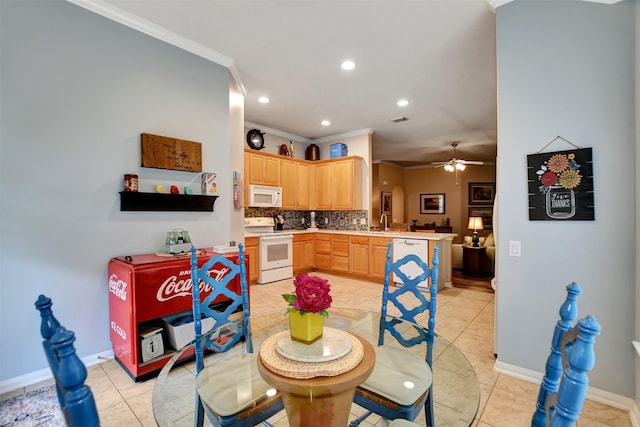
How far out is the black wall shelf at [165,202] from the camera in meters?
2.60

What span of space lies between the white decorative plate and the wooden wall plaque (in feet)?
7.12

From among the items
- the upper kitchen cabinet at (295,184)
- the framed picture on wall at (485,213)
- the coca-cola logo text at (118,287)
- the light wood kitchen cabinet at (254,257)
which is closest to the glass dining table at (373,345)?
the coca-cola logo text at (118,287)

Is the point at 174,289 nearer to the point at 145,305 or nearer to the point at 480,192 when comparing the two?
the point at 145,305

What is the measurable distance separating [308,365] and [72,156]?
2510mm

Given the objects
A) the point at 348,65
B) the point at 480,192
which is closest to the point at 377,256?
the point at 348,65

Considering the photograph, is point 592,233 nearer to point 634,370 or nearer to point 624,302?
point 624,302

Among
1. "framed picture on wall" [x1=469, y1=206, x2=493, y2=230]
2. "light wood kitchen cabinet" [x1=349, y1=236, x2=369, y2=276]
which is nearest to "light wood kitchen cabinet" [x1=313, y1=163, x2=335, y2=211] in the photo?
"light wood kitchen cabinet" [x1=349, y1=236, x2=369, y2=276]

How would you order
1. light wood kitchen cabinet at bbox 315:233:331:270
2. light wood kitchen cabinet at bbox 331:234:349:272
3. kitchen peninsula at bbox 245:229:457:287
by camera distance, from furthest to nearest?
1. light wood kitchen cabinet at bbox 315:233:331:270
2. light wood kitchen cabinet at bbox 331:234:349:272
3. kitchen peninsula at bbox 245:229:457:287

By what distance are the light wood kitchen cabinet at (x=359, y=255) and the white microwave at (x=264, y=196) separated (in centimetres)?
162

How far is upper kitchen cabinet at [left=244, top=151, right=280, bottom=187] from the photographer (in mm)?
5188

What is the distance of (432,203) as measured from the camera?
1028 cm

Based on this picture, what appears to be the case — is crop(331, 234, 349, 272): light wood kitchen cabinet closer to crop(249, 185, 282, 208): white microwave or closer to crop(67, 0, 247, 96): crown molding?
crop(249, 185, 282, 208): white microwave

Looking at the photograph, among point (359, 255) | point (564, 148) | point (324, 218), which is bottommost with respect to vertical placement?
point (359, 255)

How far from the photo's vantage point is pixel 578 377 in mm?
634
